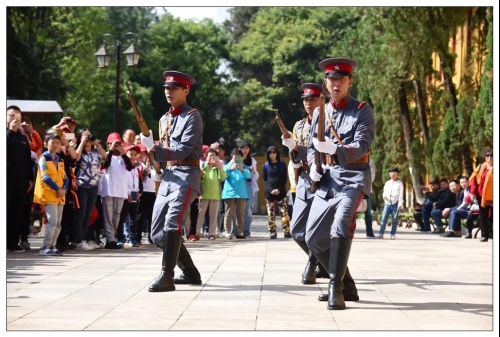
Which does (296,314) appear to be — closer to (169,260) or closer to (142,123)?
(169,260)

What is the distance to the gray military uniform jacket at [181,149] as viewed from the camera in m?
9.98

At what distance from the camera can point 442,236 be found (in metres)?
24.8

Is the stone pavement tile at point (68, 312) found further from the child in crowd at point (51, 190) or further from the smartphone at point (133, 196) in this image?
the smartphone at point (133, 196)

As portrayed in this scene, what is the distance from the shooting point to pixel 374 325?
7.47 metres

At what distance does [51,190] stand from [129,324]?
7.30 m

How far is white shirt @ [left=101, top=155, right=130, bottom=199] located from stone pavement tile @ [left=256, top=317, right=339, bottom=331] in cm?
874

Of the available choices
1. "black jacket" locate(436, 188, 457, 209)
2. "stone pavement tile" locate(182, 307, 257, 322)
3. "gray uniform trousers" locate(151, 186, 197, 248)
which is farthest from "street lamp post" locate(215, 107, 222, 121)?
"stone pavement tile" locate(182, 307, 257, 322)

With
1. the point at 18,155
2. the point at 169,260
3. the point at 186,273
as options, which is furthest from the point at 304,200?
the point at 18,155

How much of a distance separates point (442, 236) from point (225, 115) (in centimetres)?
4402

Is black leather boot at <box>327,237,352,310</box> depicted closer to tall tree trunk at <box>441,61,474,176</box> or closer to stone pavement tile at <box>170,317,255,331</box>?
stone pavement tile at <box>170,317,255,331</box>

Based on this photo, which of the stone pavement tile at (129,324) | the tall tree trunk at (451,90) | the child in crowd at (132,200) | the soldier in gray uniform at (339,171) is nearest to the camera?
→ the stone pavement tile at (129,324)

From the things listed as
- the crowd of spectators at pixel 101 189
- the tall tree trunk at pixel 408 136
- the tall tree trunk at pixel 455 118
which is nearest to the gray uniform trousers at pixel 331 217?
the crowd of spectators at pixel 101 189

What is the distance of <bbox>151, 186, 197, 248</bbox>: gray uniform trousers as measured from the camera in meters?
9.95
